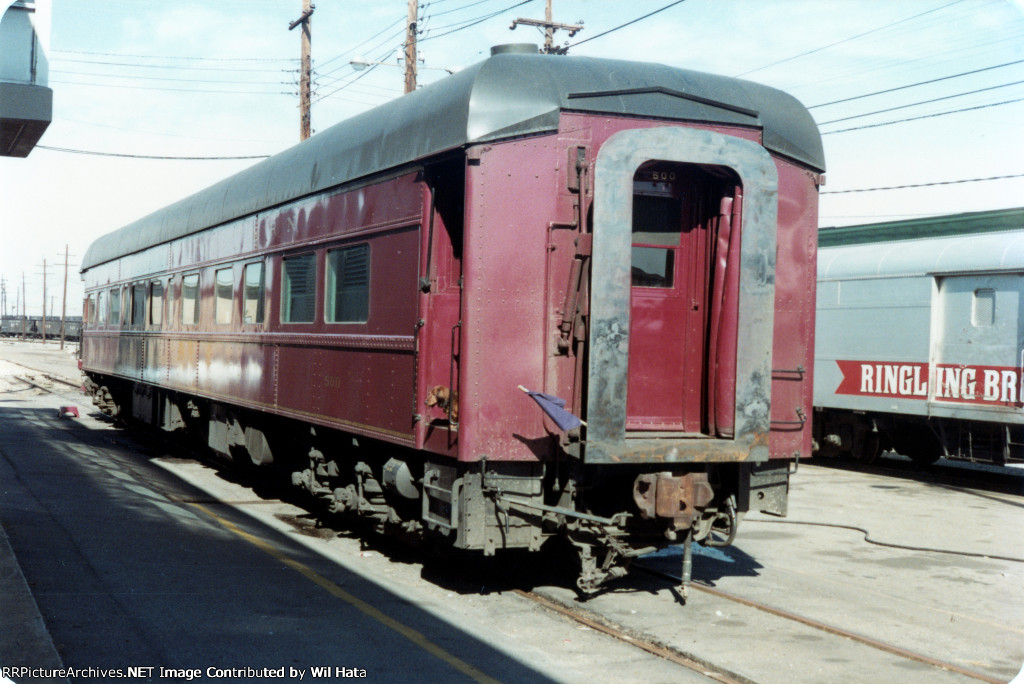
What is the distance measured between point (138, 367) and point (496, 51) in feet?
40.6

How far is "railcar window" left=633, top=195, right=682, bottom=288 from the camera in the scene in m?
7.23

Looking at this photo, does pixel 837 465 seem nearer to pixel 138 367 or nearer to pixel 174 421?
pixel 174 421

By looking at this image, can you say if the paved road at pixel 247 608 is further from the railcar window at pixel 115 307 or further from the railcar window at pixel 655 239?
the railcar window at pixel 115 307

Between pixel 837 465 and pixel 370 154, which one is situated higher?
pixel 370 154

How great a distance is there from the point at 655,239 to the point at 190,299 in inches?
351

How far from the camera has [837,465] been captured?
59.4ft

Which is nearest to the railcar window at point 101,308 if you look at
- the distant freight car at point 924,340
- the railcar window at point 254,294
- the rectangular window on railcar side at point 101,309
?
the rectangular window on railcar side at point 101,309

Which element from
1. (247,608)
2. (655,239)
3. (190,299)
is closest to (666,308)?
(655,239)

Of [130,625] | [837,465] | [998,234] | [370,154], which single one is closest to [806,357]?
[370,154]

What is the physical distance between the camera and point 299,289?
9.94m

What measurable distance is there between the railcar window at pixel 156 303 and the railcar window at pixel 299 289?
6.36 meters

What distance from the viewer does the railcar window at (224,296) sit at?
1209cm

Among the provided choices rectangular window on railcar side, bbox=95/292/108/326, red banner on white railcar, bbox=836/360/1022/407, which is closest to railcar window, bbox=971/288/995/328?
red banner on white railcar, bbox=836/360/1022/407

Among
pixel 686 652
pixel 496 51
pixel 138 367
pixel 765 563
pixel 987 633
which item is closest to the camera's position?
pixel 686 652
